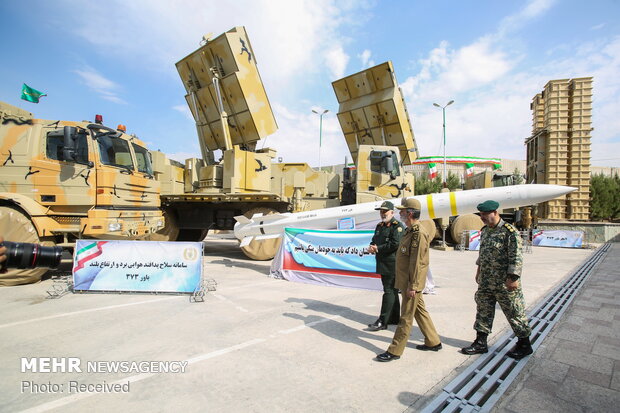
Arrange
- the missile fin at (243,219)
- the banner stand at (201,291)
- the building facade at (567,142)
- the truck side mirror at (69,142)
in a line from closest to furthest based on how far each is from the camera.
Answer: the banner stand at (201,291)
the truck side mirror at (69,142)
the missile fin at (243,219)
the building facade at (567,142)

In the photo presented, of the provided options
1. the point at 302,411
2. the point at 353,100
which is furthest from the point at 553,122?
the point at 302,411

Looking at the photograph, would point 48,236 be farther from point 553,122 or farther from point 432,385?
point 553,122

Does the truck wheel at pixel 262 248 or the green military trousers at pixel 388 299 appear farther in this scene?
the truck wheel at pixel 262 248

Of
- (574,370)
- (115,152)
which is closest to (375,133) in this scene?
(115,152)

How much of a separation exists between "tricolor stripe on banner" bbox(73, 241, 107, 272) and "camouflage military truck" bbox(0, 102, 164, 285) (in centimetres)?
83

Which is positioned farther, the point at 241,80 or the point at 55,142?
the point at 241,80

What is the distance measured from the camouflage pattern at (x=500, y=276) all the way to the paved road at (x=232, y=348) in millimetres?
549

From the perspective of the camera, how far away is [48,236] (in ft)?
18.9

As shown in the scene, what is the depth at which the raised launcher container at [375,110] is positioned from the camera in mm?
12133

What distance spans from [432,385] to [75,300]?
5126 millimetres

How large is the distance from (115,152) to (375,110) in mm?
9595

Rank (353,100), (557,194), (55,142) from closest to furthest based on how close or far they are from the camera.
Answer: (557,194) → (55,142) → (353,100)

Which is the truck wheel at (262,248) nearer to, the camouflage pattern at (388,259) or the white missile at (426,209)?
the white missile at (426,209)

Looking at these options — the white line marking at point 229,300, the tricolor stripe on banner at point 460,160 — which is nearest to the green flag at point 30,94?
the white line marking at point 229,300
